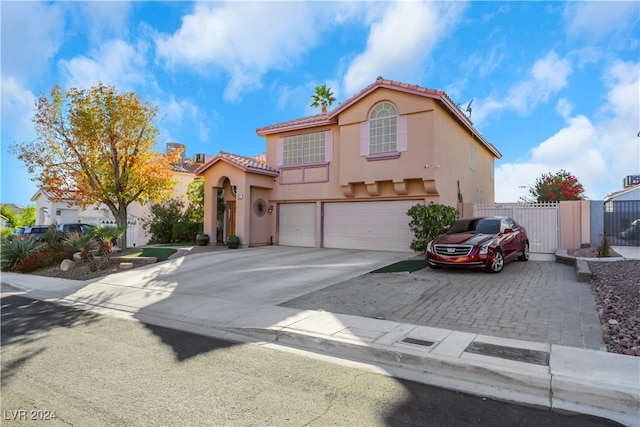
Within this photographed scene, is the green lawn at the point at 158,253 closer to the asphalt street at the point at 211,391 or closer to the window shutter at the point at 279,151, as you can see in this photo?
the window shutter at the point at 279,151

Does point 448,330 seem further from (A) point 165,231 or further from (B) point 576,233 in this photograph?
(A) point 165,231

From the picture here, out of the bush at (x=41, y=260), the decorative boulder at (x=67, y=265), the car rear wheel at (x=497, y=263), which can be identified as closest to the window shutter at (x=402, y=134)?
the car rear wheel at (x=497, y=263)

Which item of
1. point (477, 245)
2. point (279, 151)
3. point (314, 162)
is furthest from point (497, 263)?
point (279, 151)

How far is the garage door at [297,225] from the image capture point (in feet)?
61.1

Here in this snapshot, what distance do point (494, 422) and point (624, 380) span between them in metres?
1.64

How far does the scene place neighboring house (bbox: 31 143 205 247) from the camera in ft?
91.0

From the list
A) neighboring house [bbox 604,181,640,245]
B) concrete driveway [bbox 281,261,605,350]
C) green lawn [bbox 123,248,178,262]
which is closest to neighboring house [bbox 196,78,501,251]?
green lawn [bbox 123,248,178,262]

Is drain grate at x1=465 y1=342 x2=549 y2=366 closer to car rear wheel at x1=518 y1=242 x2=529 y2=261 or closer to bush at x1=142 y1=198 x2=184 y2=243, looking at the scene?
car rear wheel at x1=518 y1=242 x2=529 y2=261

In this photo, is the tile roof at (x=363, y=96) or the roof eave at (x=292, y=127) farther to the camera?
the roof eave at (x=292, y=127)

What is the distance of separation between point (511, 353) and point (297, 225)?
14.8 m

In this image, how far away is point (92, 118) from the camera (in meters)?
15.8

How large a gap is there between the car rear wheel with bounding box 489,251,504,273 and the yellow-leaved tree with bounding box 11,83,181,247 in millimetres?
14637

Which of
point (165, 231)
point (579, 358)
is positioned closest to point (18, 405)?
point (579, 358)

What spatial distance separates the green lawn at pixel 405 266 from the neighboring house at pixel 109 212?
1650 cm
